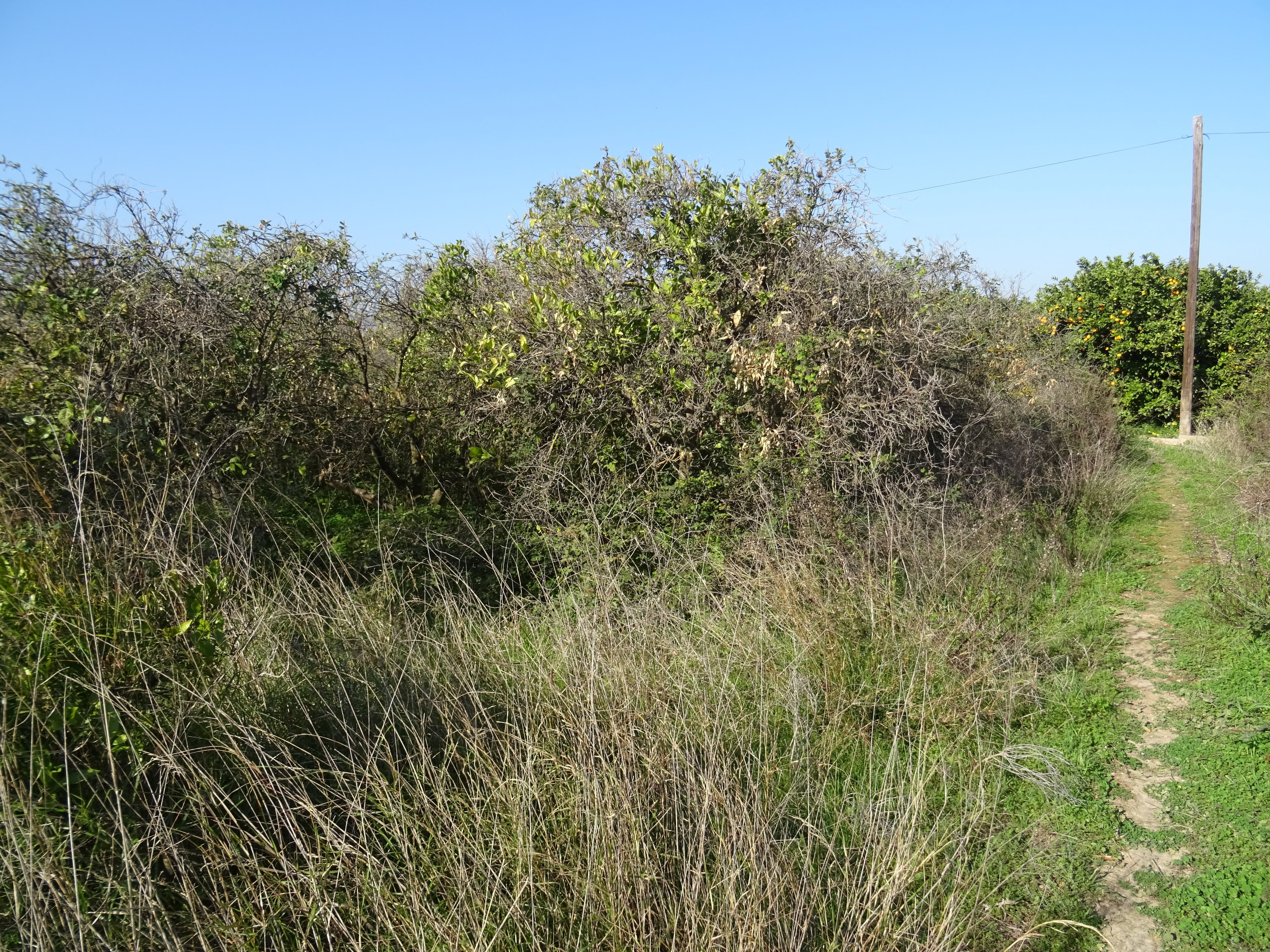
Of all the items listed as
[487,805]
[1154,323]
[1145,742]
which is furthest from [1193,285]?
[487,805]

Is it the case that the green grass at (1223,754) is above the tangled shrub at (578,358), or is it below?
below

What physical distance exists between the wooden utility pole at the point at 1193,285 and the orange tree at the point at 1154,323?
1.07m

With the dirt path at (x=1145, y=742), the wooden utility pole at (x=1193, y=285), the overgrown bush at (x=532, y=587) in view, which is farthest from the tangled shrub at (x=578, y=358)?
the wooden utility pole at (x=1193, y=285)

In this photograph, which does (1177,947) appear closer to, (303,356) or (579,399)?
A: (579,399)

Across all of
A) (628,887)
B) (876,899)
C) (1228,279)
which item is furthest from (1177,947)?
(1228,279)

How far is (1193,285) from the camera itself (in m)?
16.4

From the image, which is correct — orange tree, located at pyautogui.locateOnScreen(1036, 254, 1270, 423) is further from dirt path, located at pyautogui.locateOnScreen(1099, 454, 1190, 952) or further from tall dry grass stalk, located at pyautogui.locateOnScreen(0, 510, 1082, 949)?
tall dry grass stalk, located at pyautogui.locateOnScreen(0, 510, 1082, 949)

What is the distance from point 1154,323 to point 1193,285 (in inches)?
61.6

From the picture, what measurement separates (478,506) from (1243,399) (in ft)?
41.9

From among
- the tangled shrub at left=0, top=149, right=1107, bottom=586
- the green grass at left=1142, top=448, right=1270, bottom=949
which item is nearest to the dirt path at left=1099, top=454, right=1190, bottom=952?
the green grass at left=1142, top=448, right=1270, bottom=949

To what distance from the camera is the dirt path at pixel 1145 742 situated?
3268mm

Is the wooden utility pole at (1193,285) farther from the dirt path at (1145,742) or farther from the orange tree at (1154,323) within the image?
the dirt path at (1145,742)

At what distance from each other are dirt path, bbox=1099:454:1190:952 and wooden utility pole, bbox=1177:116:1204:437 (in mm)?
9708

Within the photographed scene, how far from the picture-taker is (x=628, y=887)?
2.48 meters
